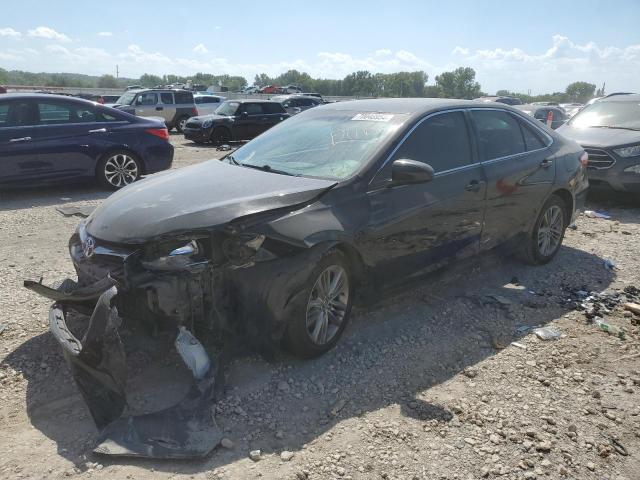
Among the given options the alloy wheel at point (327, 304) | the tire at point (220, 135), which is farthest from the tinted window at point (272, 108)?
the alloy wheel at point (327, 304)

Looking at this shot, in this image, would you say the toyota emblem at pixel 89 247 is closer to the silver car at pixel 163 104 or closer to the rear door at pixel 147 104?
the silver car at pixel 163 104

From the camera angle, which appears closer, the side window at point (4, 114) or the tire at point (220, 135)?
the side window at point (4, 114)

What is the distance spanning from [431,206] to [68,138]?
6468 mm

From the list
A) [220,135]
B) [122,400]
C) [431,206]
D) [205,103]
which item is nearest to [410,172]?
[431,206]

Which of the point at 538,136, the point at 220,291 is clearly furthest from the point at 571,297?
the point at 220,291

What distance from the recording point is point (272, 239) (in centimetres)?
332

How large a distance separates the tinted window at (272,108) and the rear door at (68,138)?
10.6 metres

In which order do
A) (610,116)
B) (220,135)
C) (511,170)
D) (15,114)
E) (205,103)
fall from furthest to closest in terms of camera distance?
(205,103) < (220,135) < (610,116) < (15,114) < (511,170)

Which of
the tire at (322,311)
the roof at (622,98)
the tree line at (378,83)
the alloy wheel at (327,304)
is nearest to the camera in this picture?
the tire at (322,311)

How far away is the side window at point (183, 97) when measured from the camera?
21770 millimetres

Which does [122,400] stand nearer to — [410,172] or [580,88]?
[410,172]

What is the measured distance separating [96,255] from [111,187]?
601 cm

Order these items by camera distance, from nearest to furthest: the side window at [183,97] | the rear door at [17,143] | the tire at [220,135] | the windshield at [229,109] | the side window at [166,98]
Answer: the rear door at [17,143]
the tire at [220,135]
the windshield at [229,109]
the side window at [166,98]
the side window at [183,97]

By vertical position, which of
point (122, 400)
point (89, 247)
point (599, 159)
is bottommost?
point (122, 400)
